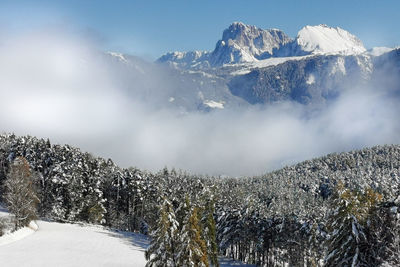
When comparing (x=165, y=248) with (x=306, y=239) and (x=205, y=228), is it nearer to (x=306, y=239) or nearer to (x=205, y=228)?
(x=205, y=228)

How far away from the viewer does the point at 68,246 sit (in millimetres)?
55844

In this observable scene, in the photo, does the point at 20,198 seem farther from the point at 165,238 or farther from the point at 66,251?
the point at 165,238

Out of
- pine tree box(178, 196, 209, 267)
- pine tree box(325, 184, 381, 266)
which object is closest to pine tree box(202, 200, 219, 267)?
pine tree box(178, 196, 209, 267)

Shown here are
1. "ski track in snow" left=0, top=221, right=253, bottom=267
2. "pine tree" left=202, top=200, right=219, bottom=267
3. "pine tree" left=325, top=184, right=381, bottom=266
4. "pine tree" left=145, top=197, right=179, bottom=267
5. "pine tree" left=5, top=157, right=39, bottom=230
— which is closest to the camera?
"pine tree" left=145, top=197, right=179, bottom=267

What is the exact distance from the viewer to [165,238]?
35094 mm

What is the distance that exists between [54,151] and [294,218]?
60419mm

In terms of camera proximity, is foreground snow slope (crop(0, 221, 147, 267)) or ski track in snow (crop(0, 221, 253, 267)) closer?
ski track in snow (crop(0, 221, 253, 267))

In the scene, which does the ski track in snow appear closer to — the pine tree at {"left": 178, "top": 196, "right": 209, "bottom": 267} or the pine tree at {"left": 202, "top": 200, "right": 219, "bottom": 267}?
the pine tree at {"left": 202, "top": 200, "right": 219, "bottom": 267}

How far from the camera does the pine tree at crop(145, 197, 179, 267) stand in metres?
34.9

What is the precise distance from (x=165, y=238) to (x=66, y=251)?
24.0m

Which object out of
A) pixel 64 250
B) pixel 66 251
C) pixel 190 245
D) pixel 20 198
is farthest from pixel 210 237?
pixel 20 198

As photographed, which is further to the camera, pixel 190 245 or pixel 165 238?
pixel 165 238

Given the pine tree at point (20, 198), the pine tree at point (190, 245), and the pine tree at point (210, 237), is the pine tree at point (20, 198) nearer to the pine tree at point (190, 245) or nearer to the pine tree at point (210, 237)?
the pine tree at point (210, 237)

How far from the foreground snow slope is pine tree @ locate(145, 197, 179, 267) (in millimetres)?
15382
